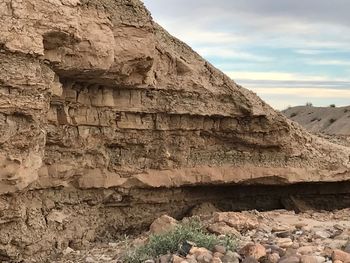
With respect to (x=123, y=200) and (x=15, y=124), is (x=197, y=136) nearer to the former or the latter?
(x=123, y=200)

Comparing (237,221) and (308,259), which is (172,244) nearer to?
(308,259)

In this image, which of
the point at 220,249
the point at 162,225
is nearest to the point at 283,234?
the point at 220,249

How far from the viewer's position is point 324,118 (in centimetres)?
5312

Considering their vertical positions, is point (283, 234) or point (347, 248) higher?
point (347, 248)

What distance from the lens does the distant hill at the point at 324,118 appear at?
1868 inches

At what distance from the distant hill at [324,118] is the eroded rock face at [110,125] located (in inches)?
1260

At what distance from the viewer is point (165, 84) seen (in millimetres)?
12656

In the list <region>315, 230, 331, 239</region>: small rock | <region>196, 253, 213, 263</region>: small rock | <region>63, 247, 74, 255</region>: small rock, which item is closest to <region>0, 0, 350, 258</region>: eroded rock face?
<region>63, 247, 74, 255</region>: small rock

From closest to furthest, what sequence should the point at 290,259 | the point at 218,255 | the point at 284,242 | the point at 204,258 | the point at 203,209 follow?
the point at 290,259 < the point at 204,258 < the point at 218,255 < the point at 284,242 < the point at 203,209

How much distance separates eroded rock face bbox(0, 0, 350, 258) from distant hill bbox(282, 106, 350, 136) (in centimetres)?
3201

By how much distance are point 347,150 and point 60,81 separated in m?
8.54

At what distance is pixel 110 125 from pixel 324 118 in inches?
1715

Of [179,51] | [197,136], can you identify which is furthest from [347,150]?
[179,51]

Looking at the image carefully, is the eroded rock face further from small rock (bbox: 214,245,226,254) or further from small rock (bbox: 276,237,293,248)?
small rock (bbox: 276,237,293,248)
